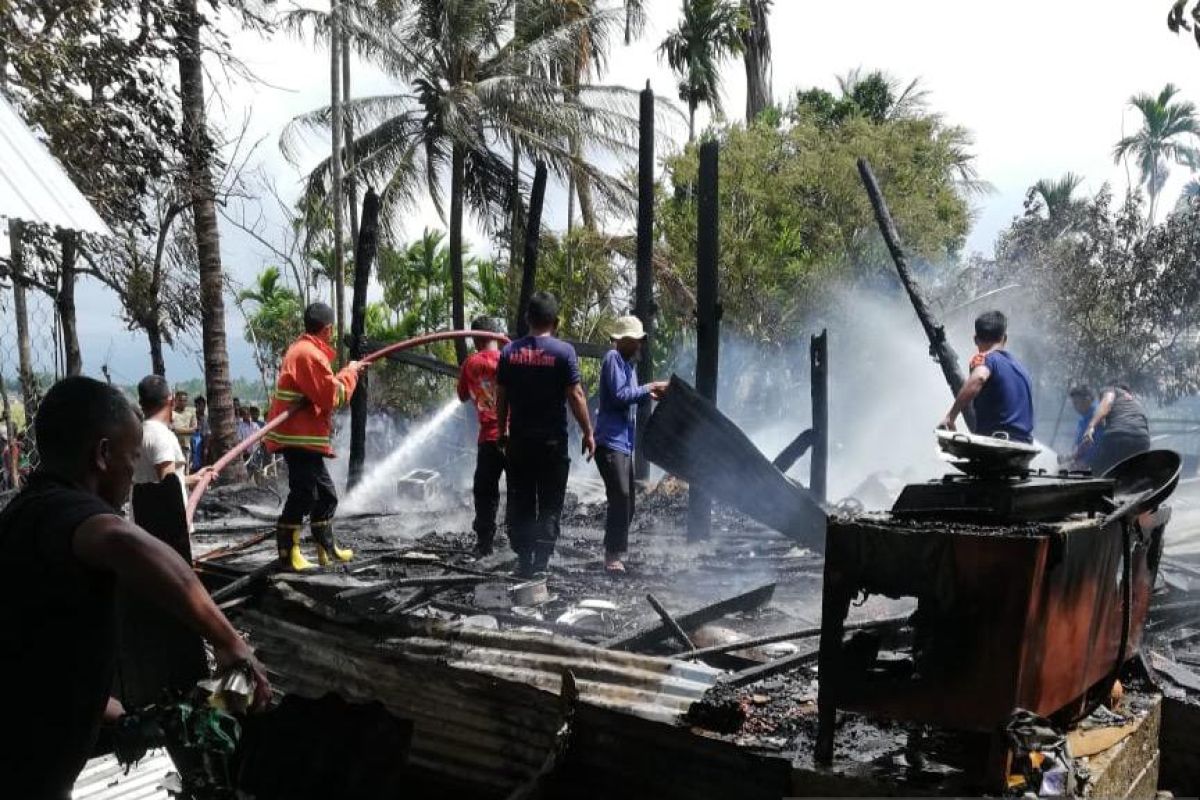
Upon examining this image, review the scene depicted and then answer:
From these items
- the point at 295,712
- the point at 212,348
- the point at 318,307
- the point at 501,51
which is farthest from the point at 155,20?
the point at 501,51

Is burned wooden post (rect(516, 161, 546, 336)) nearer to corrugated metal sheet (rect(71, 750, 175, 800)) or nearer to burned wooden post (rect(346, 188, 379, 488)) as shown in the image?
burned wooden post (rect(346, 188, 379, 488))

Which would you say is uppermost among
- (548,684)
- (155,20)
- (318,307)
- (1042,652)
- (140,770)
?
(155,20)

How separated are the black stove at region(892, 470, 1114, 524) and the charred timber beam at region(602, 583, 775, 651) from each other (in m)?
1.91

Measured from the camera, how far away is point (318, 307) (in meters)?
7.04

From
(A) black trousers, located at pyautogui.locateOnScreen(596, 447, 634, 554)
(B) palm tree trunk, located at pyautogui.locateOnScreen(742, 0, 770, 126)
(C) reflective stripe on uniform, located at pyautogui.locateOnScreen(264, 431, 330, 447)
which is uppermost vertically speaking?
(B) palm tree trunk, located at pyautogui.locateOnScreen(742, 0, 770, 126)

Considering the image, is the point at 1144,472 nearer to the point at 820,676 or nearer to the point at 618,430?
the point at 820,676

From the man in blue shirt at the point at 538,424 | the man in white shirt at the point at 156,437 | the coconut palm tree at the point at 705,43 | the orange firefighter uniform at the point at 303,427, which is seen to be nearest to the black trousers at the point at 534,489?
the man in blue shirt at the point at 538,424

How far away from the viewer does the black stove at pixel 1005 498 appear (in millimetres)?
3588

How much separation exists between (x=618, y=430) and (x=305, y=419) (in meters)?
2.32

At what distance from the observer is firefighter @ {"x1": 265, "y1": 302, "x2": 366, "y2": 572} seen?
7055mm

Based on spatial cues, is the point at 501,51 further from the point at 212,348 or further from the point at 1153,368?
the point at 1153,368

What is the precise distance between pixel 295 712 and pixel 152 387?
2.57m

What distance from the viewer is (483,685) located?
4.22 m

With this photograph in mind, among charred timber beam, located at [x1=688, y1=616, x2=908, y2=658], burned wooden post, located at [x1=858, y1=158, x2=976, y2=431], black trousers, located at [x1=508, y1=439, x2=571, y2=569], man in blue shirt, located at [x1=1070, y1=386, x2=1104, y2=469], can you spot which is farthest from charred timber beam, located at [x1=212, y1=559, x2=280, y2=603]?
man in blue shirt, located at [x1=1070, y1=386, x2=1104, y2=469]
